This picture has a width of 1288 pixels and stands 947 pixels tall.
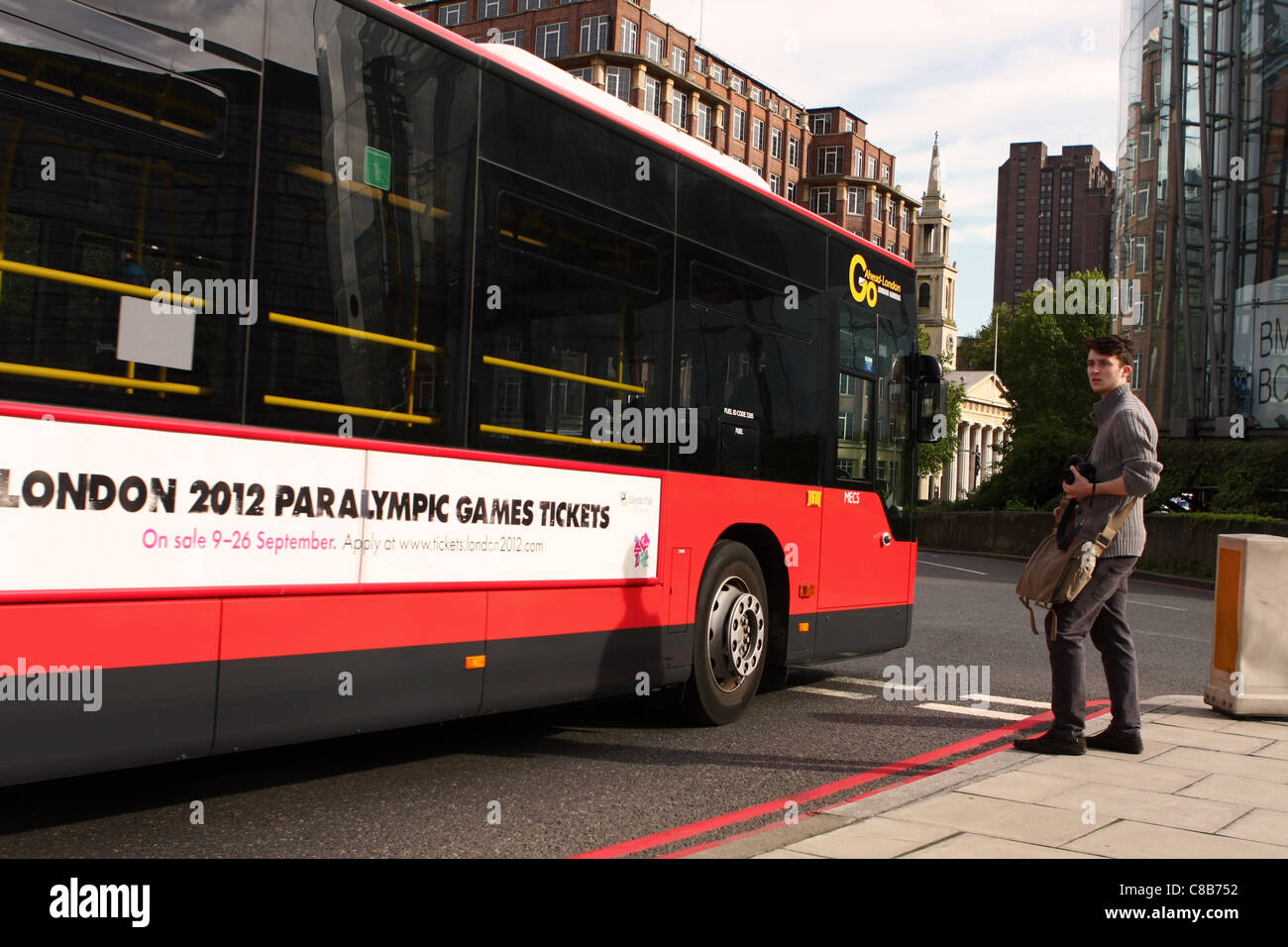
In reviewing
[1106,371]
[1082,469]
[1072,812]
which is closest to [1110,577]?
[1082,469]

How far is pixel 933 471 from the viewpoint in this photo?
3565 inches

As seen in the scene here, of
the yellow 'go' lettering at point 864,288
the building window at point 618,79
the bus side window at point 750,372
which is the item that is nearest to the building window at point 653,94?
the building window at point 618,79

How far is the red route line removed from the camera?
15.6 ft

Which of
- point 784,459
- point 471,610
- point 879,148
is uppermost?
point 879,148

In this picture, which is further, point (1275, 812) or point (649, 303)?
point (649, 303)

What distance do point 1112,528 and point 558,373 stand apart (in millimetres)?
2985

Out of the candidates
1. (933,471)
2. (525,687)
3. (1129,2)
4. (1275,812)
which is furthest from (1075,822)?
(933,471)

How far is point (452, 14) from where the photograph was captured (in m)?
72.5

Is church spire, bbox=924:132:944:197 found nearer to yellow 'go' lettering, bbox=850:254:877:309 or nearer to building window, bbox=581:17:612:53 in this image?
building window, bbox=581:17:612:53

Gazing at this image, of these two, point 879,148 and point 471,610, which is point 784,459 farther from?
point 879,148

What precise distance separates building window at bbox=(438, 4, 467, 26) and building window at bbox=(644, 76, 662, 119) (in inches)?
473

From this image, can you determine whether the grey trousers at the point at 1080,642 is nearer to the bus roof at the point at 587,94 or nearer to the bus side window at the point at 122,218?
the bus roof at the point at 587,94


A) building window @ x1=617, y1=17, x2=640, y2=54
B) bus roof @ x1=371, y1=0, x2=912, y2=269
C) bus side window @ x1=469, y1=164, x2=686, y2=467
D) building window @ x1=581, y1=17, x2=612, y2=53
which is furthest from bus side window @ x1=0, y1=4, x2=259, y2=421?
building window @ x1=617, y1=17, x2=640, y2=54

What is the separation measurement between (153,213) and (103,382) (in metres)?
0.61
